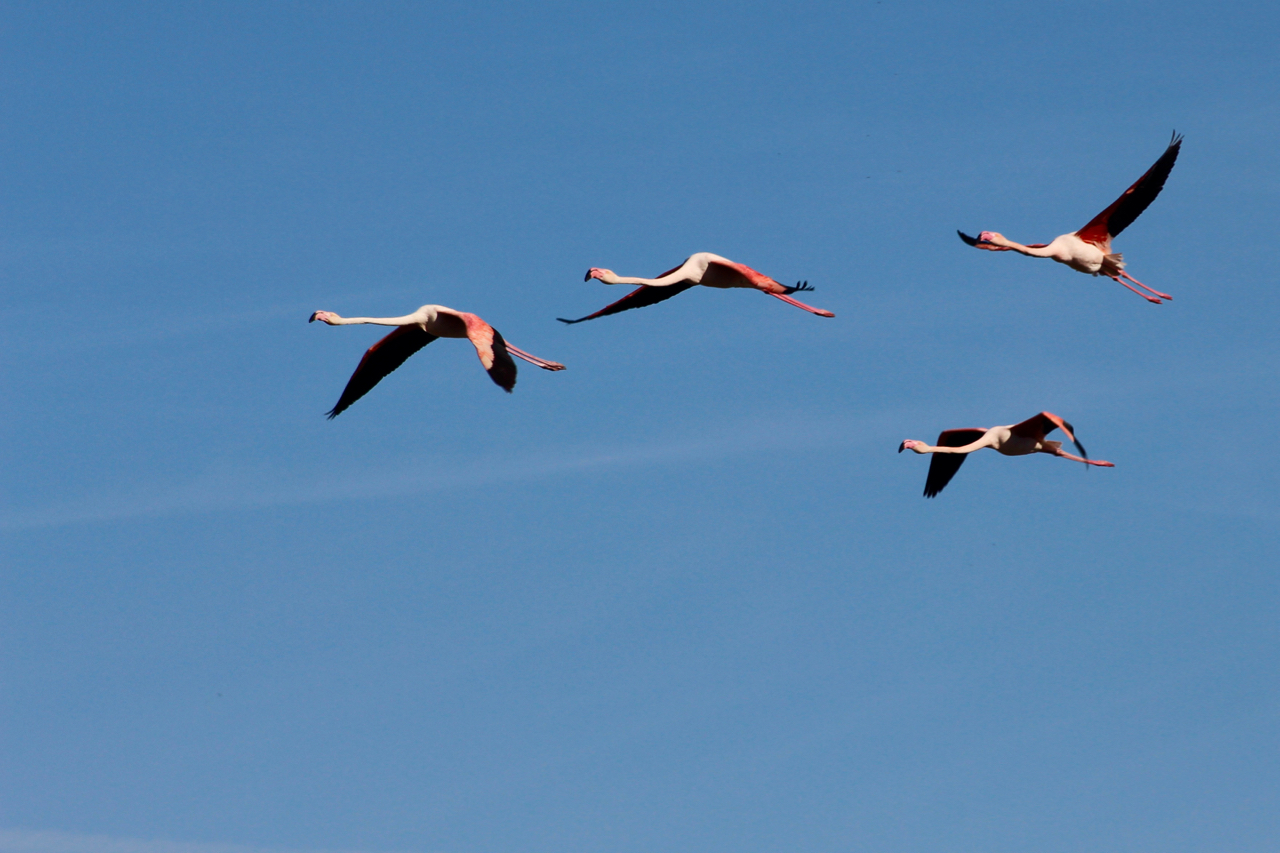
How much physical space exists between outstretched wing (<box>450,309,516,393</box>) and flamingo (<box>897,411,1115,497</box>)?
708cm

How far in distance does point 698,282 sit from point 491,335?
375cm

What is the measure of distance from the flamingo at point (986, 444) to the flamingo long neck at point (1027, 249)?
273 cm

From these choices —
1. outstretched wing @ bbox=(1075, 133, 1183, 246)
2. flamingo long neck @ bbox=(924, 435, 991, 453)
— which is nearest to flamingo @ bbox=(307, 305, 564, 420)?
flamingo long neck @ bbox=(924, 435, 991, 453)

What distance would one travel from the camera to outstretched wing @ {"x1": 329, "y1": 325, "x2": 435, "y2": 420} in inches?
1176

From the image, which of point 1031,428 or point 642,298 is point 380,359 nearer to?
point 642,298

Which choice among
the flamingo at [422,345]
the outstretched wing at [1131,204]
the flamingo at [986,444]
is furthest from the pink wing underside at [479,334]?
the outstretched wing at [1131,204]

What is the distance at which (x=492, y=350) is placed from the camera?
26.3 meters

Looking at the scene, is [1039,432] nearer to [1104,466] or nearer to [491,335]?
[1104,466]

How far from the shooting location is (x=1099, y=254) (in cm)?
2919

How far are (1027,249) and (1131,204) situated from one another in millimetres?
2502

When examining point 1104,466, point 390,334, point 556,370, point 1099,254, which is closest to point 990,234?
point 1099,254

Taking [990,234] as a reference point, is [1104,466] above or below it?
below

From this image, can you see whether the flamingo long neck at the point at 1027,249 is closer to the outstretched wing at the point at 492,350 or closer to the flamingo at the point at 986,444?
the flamingo at the point at 986,444

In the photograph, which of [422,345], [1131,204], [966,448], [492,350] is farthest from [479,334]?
[1131,204]
